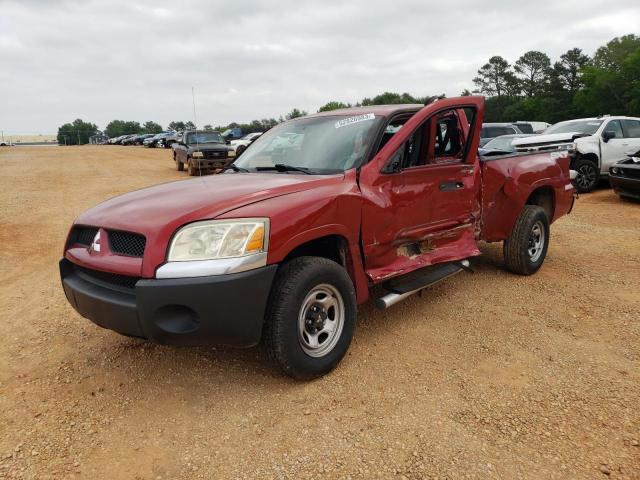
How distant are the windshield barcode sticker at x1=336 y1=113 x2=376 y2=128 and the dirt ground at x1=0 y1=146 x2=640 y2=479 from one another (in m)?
→ 1.68

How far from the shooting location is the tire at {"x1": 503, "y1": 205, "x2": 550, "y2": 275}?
5145mm

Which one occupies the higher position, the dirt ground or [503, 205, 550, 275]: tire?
[503, 205, 550, 275]: tire

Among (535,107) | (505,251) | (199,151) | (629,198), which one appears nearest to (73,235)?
(505,251)

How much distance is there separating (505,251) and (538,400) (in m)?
2.58

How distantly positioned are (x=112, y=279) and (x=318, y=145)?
1.87 metres

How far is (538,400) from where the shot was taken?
2.96 meters

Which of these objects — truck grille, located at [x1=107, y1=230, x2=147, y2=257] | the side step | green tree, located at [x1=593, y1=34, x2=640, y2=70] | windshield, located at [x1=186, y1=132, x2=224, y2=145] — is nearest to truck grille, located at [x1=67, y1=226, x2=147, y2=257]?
truck grille, located at [x1=107, y1=230, x2=147, y2=257]

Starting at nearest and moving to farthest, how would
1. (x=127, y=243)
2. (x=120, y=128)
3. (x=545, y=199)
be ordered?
(x=127, y=243)
(x=545, y=199)
(x=120, y=128)

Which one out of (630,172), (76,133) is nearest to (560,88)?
(630,172)

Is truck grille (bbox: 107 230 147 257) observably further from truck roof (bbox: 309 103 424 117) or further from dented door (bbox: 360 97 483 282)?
truck roof (bbox: 309 103 424 117)

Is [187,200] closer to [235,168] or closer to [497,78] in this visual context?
[235,168]

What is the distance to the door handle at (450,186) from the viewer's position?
4082mm

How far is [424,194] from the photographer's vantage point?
3.89 meters

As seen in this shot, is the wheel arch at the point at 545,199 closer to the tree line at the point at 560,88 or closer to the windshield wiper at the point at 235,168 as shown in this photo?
the windshield wiper at the point at 235,168
